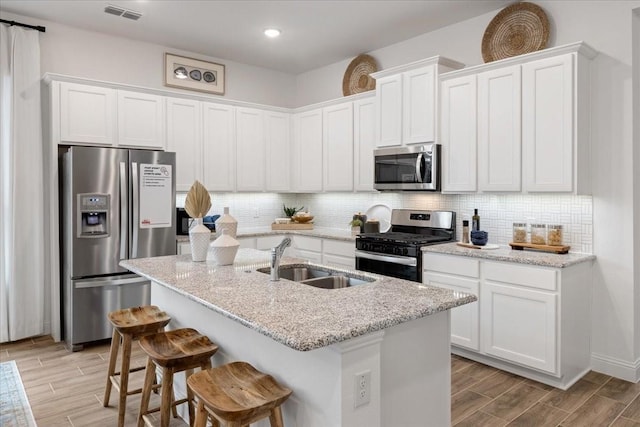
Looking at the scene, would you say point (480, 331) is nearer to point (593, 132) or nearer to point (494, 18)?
point (593, 132)

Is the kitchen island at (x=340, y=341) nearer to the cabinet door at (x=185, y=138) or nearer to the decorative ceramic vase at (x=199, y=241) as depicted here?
the decorative ceramic vase at (x=199, y=241)

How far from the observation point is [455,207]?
14.2 ft

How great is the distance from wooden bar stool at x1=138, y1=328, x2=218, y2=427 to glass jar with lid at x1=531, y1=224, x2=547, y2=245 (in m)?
2.66

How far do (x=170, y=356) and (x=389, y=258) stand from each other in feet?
7.80

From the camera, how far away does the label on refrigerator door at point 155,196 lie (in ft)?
13.9

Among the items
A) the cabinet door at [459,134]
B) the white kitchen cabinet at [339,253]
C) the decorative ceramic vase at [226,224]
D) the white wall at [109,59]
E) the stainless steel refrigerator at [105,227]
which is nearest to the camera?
the decorative ceramic vase at [226,224]

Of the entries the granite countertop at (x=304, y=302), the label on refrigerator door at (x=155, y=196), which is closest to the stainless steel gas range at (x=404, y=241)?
the granite countertop at (x=304, y=302)

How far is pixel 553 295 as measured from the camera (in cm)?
307

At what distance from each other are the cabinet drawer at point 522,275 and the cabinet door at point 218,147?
119 inches

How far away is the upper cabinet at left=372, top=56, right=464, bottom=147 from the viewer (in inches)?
159

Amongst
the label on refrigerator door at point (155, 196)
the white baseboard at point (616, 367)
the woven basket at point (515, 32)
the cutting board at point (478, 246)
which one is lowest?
the white baseboard at point (616, 367)

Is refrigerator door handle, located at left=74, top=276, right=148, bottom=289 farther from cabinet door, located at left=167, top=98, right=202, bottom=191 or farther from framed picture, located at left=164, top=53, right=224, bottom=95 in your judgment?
framed picture, located at left=164, top=53, right=224, bottom=95

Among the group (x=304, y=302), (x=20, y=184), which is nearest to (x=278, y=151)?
(x=20, y=184)

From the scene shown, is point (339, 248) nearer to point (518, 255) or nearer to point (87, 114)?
point (518, 255)
